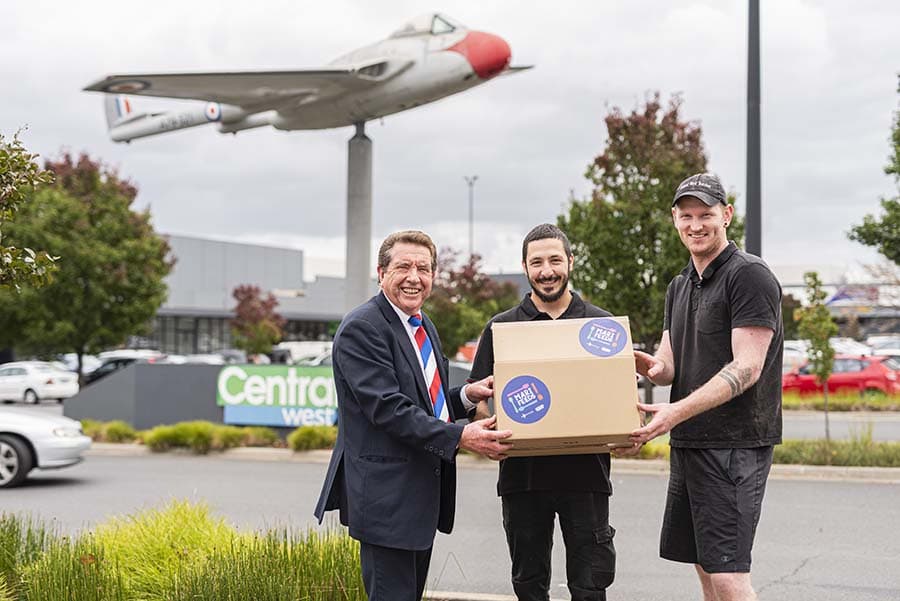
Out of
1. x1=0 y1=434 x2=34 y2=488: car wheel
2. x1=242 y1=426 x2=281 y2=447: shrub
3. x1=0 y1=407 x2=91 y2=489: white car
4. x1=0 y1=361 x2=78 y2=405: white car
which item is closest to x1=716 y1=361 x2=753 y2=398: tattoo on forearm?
x1=0 y1=407 x2=91 y2=489: white car

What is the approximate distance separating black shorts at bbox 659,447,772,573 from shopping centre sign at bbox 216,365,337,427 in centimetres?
1186

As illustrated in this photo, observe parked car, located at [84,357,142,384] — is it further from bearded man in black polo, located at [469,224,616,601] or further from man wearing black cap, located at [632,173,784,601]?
man wearing black cap, located at [632,173,784,601]

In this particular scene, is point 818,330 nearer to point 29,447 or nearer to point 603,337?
point 29,447

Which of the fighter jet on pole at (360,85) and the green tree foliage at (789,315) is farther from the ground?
the fighter jet on pole at (360,85)

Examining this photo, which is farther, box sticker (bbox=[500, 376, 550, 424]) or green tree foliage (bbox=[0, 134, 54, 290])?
green tree foliage (bbox=[0, 134, 54, 290])

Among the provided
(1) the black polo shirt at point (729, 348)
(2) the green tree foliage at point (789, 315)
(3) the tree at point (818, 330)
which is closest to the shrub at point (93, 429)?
(3) the tree at point (818, 330)

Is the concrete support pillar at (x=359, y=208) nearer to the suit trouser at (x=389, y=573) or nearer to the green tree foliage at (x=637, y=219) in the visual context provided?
the green tree foliage at (x=637, y=219)

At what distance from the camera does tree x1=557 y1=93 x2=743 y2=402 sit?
16.1 metres

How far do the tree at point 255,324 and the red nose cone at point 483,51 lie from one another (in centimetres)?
2710

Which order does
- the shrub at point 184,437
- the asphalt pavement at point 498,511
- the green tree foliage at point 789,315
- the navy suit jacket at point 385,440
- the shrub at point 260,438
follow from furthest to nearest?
the green tree foliage at point 789,315
the shrub at point 260,438
the shrub at point 184,437
the asphalt pavement at point 498,511
the navy suit jacket at point 385,440

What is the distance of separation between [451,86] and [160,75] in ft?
17.4

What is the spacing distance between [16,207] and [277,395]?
425 inches

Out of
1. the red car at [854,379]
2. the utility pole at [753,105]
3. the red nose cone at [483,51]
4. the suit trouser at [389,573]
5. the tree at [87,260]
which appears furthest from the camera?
the tree at [87,260]

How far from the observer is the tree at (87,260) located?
90.3 feet
